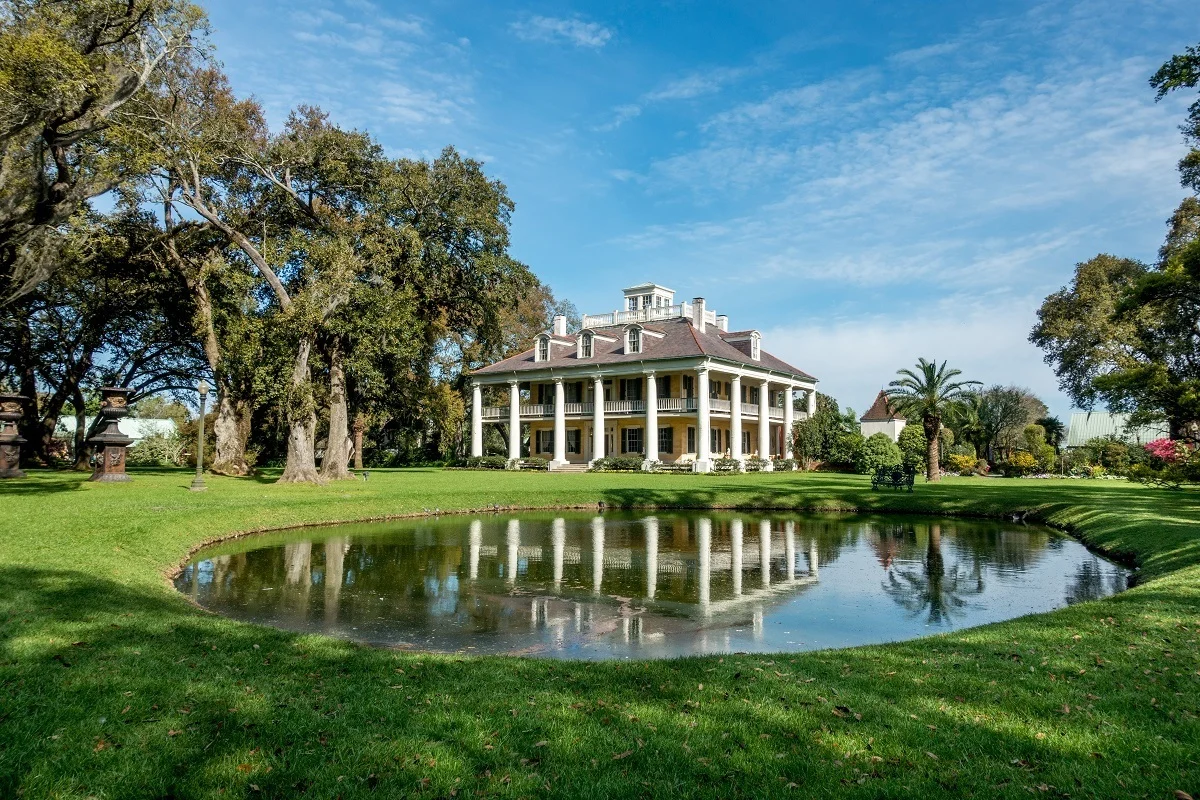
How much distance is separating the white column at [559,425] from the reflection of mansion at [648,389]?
65mm

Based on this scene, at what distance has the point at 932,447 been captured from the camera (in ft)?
120

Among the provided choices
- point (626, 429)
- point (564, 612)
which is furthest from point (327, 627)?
point (626, 429)

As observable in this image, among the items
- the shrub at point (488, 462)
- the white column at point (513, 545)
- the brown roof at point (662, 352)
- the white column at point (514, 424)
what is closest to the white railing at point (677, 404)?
the brown roof at point (662, 352)

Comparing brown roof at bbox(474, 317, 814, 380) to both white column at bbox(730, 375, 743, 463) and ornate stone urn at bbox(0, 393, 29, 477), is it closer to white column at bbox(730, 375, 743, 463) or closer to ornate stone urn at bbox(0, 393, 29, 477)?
white column at bbox(730, 375, 743, 463)

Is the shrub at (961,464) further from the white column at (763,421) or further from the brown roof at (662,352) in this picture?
the white column at (763,421)

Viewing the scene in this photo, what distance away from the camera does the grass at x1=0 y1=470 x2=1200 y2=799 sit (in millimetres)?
3697

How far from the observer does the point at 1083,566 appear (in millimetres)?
13359

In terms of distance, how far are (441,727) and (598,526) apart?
48.5 ft

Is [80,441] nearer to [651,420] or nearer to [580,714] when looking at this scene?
[651,420]

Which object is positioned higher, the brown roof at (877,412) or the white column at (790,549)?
the brown roof at (877,412)

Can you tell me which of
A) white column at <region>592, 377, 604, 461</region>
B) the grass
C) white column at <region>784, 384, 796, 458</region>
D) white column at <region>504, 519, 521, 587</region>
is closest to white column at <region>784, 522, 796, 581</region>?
white column at <region>504, 519, 521, 587</region>

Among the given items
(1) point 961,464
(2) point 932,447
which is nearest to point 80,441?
(2) point 932,447

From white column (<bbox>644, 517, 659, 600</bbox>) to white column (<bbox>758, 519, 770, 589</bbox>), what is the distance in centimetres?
175

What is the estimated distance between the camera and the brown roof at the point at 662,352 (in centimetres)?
4206
